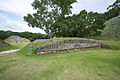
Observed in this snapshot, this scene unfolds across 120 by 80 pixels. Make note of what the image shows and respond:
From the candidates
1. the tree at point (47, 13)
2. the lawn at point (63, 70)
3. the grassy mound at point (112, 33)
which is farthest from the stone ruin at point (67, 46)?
the grassy mound at point (112, 33)

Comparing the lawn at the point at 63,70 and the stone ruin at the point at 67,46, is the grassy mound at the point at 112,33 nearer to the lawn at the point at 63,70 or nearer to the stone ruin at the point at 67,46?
the stone ruin at the point at 67,46

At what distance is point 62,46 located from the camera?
5.80 m

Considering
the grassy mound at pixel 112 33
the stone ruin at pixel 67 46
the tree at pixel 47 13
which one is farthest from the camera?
the grassy mound at pixel 112 33

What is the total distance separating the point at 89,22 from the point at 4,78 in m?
15.3

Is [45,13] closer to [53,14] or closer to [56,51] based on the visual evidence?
[53,14]

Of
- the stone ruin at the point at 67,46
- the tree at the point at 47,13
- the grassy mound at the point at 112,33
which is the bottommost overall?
the stone ruin at the point at 67,46

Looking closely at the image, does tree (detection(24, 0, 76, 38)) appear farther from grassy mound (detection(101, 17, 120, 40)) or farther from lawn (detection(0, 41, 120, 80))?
grassy mound (detection(101, 17, 120, 40))

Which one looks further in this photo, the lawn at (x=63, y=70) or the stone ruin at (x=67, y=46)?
the stone ruin at (x=67, y=46)

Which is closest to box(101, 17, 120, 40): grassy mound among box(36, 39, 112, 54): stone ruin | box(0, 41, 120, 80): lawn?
box(36, 39, 112, 54): stone ruin

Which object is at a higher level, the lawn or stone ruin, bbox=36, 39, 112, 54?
stone ruin, bbox=36, 39, 112, 54

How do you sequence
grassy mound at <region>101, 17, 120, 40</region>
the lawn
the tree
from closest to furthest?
the lawn, the tree, grassy mound at <region>101, 17, 120, 40</region>

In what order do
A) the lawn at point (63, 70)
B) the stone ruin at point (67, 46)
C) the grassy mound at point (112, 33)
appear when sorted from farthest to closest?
the grassy mound at point (112, 33)
the stone ruin at point (67, 46)
the lawn at point (63, 70)

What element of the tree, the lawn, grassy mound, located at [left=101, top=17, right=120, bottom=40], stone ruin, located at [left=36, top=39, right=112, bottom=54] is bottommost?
the lawn

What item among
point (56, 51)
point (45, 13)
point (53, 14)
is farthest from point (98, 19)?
point (56, 51)
